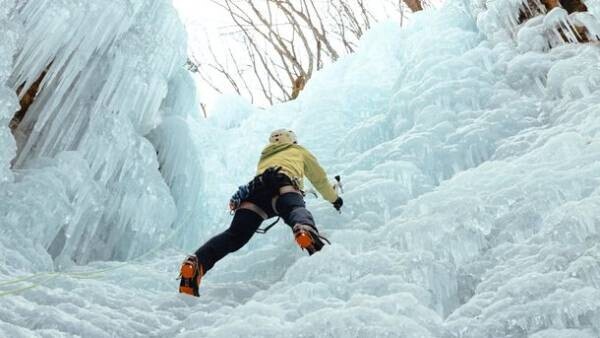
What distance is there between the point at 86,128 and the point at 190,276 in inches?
85.2

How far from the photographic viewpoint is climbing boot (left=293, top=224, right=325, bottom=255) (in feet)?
10.9

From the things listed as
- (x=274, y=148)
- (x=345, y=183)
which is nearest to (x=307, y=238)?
(x=274, y=148)

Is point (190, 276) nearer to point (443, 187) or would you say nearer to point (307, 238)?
point (307, 238)

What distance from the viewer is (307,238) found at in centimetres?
333

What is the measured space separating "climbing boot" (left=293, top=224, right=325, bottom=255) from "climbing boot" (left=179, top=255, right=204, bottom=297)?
25.0 inches

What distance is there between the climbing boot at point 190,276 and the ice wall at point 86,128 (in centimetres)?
114

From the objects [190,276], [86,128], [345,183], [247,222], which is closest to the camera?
[190,276]

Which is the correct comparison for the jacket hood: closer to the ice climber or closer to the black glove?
the ice climber

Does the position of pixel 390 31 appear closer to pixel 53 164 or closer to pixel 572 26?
pixel 572 26

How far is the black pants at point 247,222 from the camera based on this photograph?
3.58 meters

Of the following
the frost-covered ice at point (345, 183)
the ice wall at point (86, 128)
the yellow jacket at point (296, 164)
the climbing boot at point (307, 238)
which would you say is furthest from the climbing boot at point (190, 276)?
the ice wall at point (86, 128)

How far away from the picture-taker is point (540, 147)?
396 cm

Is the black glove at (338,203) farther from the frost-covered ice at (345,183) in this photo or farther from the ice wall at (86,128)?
the ice wall at (86,128)

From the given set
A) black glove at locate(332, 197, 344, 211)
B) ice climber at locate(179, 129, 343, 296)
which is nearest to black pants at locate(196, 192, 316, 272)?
ice climber at locate(179, 129, 343, 296)
